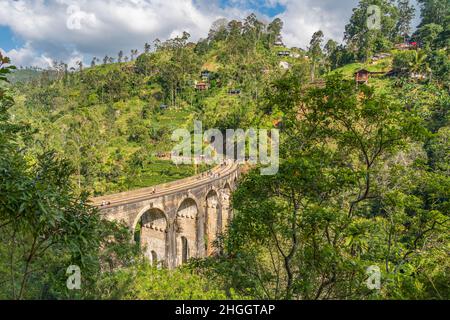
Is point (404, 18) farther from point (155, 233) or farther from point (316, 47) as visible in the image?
point (155, 233)

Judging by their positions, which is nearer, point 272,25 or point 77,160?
point 77,160

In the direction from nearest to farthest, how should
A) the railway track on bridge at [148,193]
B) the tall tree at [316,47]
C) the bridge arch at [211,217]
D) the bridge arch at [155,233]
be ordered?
the railway track on bridge at [148,193] → the bridge arch at [155,233] → the bridge arch at [211,217] → the tall tree at [316,47]

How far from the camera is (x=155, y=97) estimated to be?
8275cm

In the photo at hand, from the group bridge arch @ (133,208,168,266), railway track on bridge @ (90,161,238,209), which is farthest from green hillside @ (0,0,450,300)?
railway track on bridge @ (90,161,238,209)

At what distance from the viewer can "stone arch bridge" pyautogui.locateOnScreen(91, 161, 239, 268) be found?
71.4 ft

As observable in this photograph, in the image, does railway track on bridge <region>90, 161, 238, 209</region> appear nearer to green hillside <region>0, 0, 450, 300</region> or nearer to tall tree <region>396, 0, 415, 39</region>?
green hillside <region>0, 0, 450, 300</region>

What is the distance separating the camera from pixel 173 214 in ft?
83.9

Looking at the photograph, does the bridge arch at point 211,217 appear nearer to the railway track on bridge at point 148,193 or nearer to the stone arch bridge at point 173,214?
the stone arch bridge at point 173,214

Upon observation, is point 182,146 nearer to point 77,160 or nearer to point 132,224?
point 77,160

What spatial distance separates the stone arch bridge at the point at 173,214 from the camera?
857 inches

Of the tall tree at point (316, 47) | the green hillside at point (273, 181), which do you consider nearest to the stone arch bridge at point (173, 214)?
the green hillside at point (273, 181)
